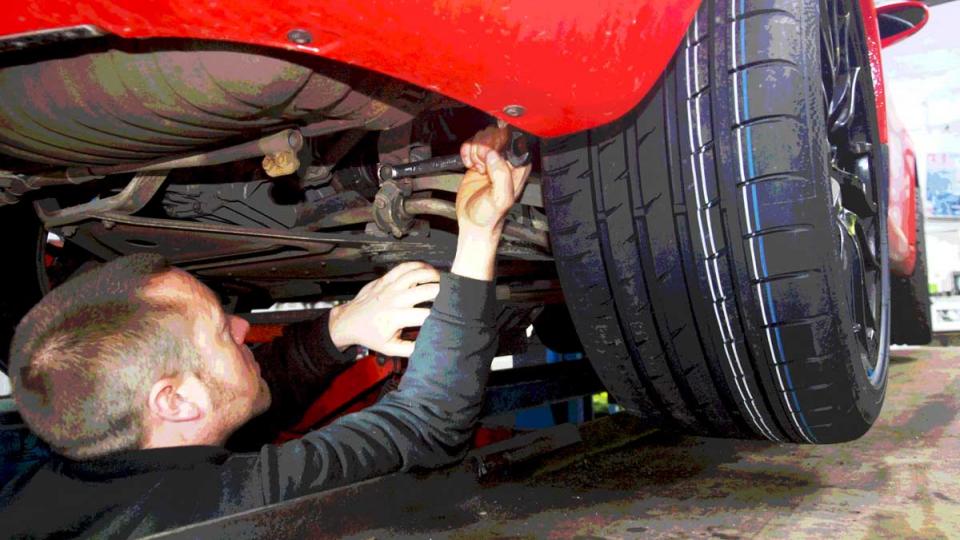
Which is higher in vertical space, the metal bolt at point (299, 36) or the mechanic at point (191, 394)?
the metal bolt at point (299, 36)

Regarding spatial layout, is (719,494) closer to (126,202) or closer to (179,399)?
(179,399)

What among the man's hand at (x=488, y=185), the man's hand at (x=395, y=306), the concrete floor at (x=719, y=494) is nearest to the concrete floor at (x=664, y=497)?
the concrete floor at (x=719, y=494)

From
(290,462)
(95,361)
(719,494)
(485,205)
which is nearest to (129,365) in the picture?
(95,361)

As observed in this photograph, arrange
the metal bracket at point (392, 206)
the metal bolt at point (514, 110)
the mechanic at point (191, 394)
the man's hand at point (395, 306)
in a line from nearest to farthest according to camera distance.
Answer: the metal bolt at point (514, 110) → the mechanic at point (191, 394) → the man's hand at point (395, 306) → the metal bracket at point (392, 206)

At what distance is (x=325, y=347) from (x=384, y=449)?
39 cm

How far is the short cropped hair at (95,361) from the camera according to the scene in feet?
3.20

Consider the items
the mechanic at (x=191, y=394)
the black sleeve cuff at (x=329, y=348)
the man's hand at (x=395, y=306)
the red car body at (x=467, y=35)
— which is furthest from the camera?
the black sleeve cuff at (x=329, y=348)

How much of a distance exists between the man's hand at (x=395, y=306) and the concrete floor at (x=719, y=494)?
31 centimetres

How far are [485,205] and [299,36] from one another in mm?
445

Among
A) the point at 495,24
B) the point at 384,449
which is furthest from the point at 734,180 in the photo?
the point at 384,449

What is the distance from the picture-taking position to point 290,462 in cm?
100

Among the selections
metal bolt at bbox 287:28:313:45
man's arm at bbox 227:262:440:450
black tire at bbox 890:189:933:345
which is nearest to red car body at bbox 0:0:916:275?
metal bolt at bbox 287:28:313:45

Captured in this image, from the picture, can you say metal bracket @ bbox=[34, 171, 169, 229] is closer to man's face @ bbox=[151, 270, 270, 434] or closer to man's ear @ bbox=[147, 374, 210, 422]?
man's face @ bbox=[151, 270, 270, 434]

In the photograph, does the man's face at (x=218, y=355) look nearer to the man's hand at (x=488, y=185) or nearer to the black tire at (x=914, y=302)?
the man's hand at (x=488, y=185)
